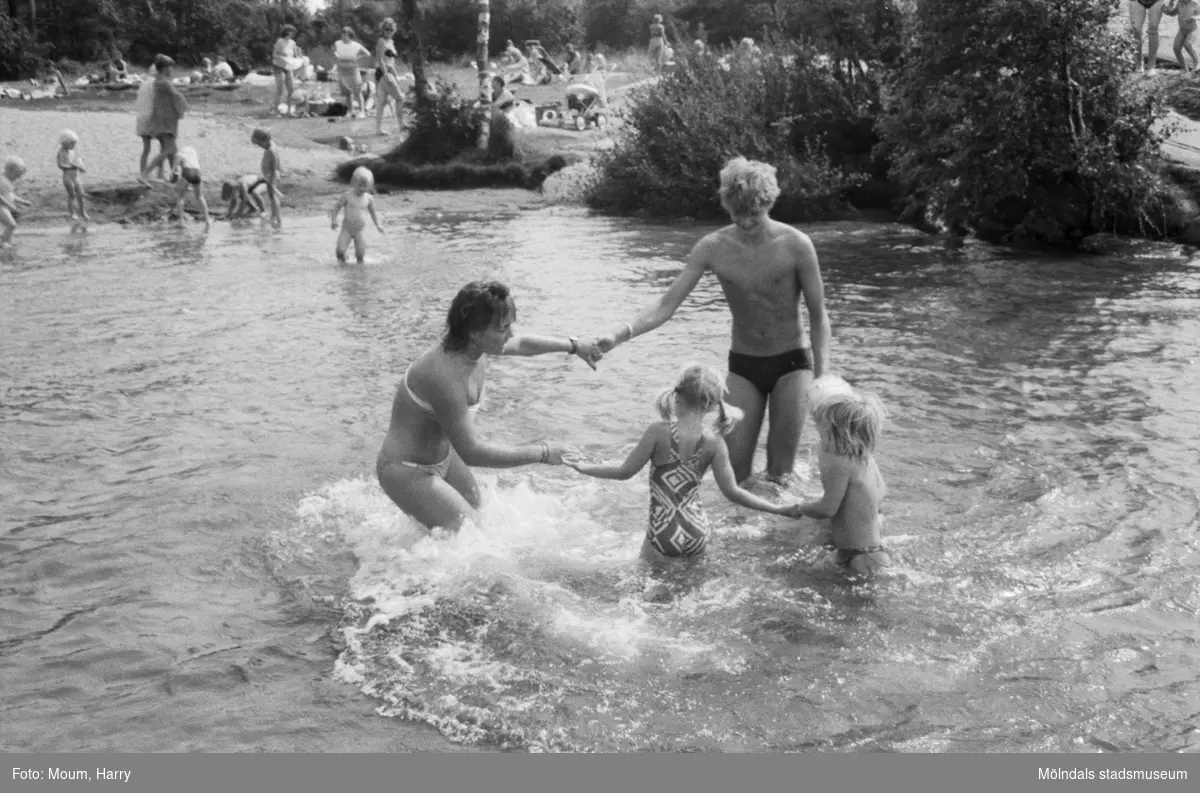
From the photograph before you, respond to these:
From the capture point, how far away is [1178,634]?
593 centimetres

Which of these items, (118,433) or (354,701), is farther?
(118,433)

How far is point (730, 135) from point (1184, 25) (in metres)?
7.59

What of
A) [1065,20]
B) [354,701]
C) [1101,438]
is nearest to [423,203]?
[1065,20]

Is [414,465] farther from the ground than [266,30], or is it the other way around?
[266,30]

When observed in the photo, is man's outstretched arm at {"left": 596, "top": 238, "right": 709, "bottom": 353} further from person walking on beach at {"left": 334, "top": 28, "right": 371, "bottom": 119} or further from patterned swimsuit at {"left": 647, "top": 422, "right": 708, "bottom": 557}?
person walking on beach at {"left": 334, "top": 28, "right": 371, "bottom": 119}

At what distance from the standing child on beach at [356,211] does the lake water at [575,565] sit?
12.5ft

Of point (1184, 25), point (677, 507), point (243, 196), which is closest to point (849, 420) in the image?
point (677, 507)

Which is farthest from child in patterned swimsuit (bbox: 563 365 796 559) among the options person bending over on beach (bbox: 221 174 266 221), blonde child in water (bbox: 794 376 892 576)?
person bending over on beach (bbox: 221 174 266 221)

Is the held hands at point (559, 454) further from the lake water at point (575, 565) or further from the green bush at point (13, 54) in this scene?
the green bush at point (13, 54)

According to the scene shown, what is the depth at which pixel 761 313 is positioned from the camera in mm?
7387

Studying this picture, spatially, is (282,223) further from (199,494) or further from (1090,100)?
(199,494)

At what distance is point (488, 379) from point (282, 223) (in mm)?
11363

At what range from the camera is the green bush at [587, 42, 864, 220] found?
2138 cm

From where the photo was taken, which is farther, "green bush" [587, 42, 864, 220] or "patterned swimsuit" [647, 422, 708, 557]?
"green bush" [587, 42, 864, 220]
